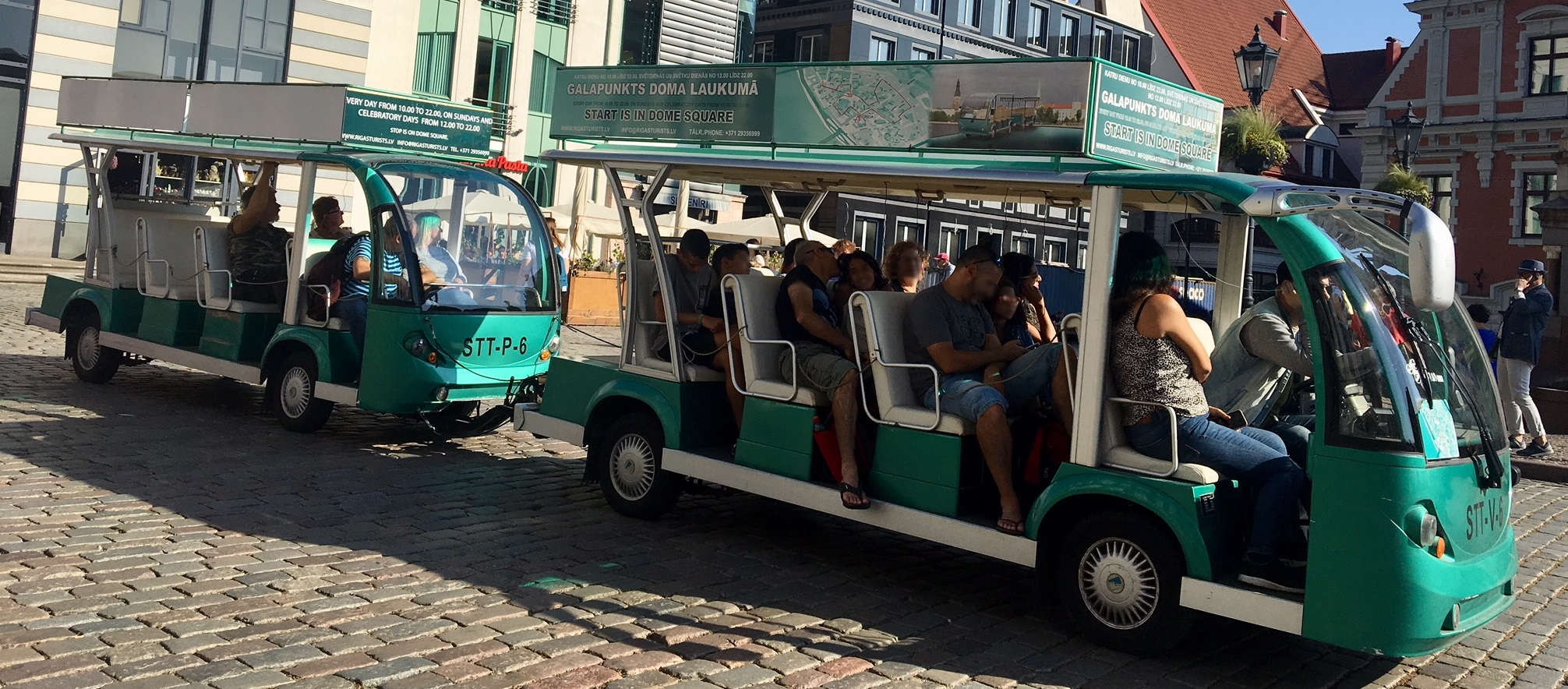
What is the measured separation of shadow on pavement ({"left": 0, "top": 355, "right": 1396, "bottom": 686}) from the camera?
236 inches

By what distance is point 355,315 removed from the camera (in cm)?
1050

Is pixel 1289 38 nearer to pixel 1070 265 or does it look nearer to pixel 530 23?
pixel 530 23

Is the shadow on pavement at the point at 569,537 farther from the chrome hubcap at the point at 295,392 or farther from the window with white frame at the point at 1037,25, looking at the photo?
the window with white frame at the point at 1037,25

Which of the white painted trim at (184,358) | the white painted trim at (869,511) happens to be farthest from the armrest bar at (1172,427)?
the white painted trim at (184,358)

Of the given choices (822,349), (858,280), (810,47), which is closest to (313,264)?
(858,280)

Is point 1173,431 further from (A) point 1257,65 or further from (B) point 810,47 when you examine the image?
(B) point 810,47

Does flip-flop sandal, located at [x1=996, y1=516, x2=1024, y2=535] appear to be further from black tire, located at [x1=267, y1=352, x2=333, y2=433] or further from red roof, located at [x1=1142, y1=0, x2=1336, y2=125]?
red roof, located at [x1=1142, y1=0, x2=1336, y2=125]

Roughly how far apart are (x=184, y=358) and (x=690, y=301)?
18.6ft

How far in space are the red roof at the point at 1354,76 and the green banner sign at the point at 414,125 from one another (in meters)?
62.2

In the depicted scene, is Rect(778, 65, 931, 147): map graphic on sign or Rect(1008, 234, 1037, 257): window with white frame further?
Rect(1008, 234, 1037, 257): window with white frame

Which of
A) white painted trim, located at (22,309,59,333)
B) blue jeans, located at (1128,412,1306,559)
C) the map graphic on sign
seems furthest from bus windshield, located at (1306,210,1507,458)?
white painted trim, located at (22,309,59,333)

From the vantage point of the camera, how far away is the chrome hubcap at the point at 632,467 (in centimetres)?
815

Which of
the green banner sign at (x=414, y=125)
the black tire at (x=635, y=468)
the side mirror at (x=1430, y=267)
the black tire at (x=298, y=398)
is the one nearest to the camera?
the side mirror at (x=1430, y=267)

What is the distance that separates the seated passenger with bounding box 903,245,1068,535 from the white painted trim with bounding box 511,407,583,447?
2.50 meters
